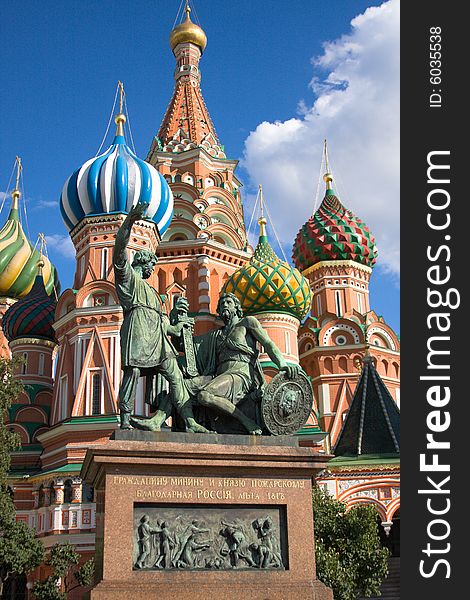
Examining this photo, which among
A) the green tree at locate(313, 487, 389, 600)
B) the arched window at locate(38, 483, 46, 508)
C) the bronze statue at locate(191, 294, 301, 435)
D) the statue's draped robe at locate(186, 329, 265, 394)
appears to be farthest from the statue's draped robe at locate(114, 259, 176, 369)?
the arched window at locate(38, 483, 46, 508)

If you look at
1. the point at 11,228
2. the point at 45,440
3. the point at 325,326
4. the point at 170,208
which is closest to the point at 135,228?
the point at 170,208

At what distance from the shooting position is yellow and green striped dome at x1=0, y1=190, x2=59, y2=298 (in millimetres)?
40562

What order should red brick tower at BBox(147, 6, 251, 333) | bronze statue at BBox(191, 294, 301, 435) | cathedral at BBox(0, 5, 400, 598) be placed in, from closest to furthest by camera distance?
bronze statue at BBox(191, 294, 301, 435)
cathedral at BBox(0, 5, 400, 598)
red brick tower at BBox(147, 6, 251, 333)

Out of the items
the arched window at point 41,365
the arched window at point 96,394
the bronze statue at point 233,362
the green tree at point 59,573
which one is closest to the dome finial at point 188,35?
the arched window at point 41,365

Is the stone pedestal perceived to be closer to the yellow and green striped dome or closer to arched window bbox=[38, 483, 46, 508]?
arched window bbox=[38, 483, 46, 508]

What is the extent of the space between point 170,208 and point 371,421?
42.0 ft

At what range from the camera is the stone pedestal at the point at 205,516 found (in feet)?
26.0

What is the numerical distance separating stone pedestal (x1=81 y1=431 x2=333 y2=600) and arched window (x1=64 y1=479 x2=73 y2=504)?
61.6 feet

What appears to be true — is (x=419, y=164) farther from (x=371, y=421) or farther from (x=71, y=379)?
(x=71, y=379)

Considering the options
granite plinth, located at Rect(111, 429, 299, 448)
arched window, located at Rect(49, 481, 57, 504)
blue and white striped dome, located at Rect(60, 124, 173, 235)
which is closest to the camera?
granite plinth, located at Rect(111, 429, 299, 448)

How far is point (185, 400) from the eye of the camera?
909cm

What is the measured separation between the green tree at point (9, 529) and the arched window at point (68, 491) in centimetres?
470

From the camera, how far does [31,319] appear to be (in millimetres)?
35406

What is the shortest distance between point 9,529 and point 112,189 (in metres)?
14.2
